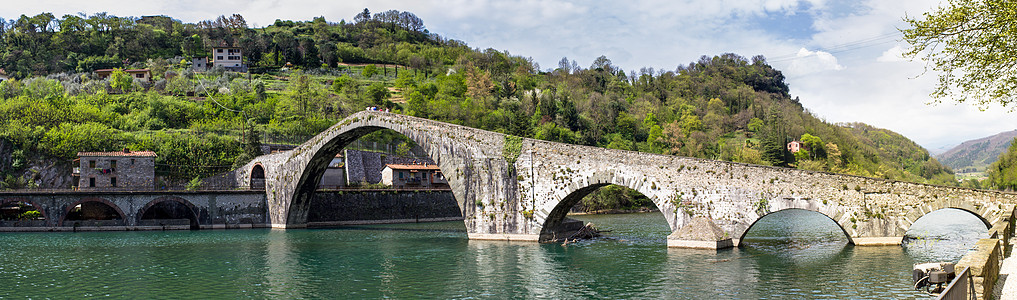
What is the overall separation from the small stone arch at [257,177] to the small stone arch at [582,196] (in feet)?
98.1

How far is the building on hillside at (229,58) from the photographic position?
120 meters

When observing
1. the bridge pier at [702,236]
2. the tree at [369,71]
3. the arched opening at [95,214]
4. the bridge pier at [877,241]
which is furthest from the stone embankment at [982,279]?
the tree at [369,71]

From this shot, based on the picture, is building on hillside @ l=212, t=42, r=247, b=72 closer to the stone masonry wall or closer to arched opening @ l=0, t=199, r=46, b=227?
arched opening @ l=0, t=199, r=46, b=227

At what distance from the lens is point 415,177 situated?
60312 millimetres

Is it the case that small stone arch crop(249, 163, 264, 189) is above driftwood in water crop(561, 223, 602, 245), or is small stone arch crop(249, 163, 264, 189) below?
above

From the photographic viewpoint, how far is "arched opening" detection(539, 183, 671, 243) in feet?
103

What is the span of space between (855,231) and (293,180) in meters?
33.3

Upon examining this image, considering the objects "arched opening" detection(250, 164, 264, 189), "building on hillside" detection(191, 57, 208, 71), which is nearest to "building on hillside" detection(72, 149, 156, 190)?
"arched opening" detection(250, 164, 264, 189)

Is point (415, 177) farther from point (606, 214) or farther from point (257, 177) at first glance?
point (606, 214)

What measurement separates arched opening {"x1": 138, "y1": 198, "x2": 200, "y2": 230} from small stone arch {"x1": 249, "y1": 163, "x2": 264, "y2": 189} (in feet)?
19.0

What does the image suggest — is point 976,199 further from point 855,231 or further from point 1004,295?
point 1004,295

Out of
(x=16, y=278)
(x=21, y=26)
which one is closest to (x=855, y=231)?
(x=16, y=278)

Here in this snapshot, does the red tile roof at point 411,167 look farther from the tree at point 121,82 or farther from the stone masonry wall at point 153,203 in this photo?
the tree at point 121,82

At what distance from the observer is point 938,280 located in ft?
41.7
